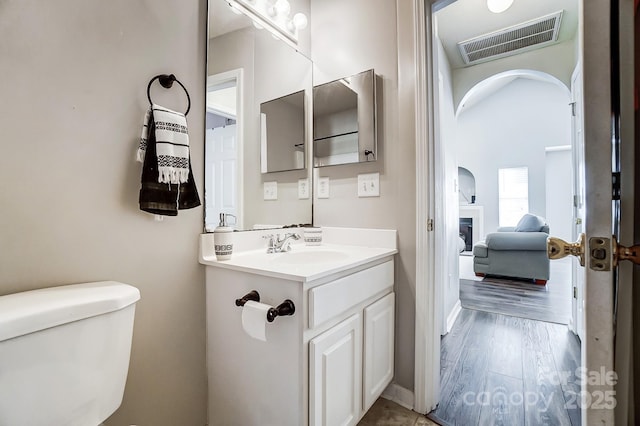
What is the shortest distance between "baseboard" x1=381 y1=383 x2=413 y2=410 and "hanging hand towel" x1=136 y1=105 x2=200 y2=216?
4.78 feet

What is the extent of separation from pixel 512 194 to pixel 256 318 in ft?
24.1

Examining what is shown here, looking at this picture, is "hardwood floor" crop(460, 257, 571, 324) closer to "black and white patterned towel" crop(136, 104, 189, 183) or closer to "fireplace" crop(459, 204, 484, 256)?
"fireplace" crop(459, 204, 484, 256)

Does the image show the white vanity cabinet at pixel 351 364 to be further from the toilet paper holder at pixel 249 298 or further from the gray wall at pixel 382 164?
the toilet paper holder at pixel 249 298

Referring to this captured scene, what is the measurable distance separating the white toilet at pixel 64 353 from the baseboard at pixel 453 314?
2470mm

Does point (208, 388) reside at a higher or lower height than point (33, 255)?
lower

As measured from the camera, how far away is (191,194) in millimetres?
1183

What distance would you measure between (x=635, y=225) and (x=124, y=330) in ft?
4.45

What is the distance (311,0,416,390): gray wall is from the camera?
59.9 inches

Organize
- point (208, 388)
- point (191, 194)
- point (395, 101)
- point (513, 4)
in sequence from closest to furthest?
1. point (191, 194)
2. point (208, 388)
3. point (395, 101)
4. point (513, 4)

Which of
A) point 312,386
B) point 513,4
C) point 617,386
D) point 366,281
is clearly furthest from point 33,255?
point 513,4

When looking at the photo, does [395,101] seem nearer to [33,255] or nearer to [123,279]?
[123,279]

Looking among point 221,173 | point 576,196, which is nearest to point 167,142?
point 221,173

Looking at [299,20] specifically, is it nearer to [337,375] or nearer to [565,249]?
[565,249]

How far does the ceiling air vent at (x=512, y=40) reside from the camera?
8.21 feet
